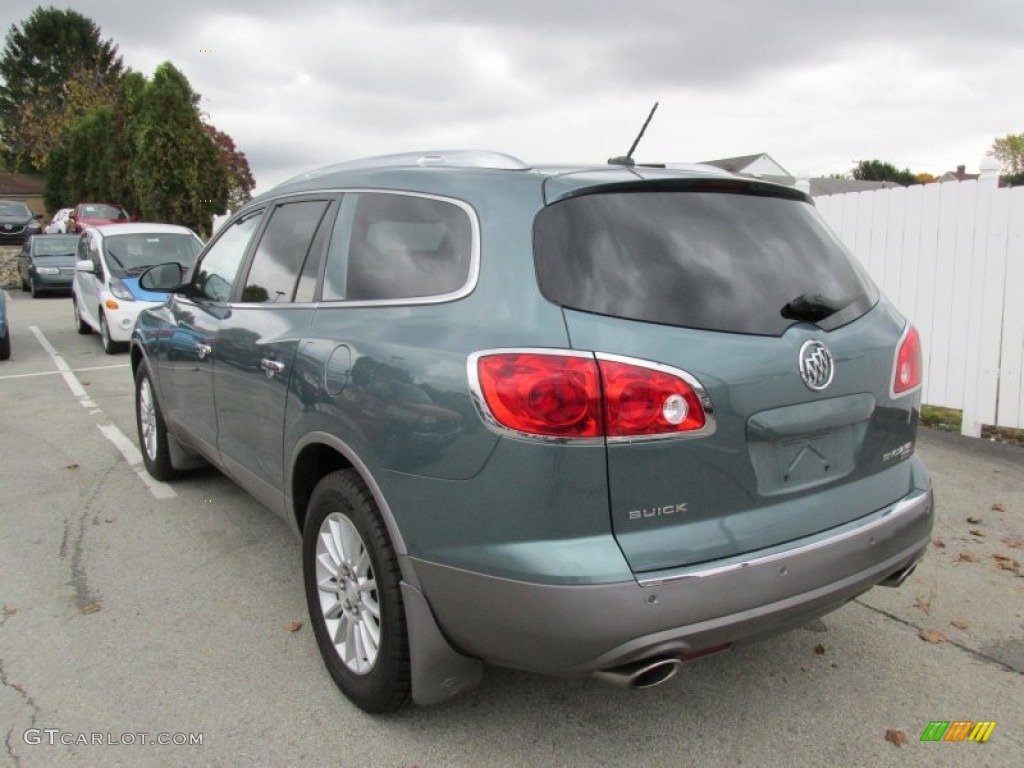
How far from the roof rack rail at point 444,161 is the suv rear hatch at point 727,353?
37 centimetres

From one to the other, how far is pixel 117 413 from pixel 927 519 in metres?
7.29

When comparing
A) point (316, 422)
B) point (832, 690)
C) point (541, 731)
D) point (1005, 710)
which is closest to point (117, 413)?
point (316, 422)

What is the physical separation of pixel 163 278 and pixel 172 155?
2422 cm

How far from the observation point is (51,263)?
19.6 meters

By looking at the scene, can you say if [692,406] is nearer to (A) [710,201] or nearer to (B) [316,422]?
(A) [710,201]

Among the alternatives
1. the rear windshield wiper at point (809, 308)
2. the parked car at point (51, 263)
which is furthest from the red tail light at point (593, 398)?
the parked car at point (51, 263)

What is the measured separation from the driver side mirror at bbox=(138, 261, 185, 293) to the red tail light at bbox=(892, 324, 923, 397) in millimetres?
3900

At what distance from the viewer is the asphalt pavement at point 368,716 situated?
2752 millimetres

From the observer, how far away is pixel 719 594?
7.43ft

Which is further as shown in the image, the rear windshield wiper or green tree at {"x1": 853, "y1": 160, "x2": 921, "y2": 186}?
green tree at {"x1": 853, "y1": 160, "x2": 921, "y2": 186}

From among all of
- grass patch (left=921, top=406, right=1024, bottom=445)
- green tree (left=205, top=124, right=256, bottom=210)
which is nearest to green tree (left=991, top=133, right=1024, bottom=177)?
green tree (left=205, top=124, right=256, bottom=210)

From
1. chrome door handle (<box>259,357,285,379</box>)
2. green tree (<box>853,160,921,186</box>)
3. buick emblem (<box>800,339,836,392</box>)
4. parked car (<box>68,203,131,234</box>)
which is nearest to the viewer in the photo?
buick emblem (<box>800,339,836,392</box>)

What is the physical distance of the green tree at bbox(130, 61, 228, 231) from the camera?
26.3 meters

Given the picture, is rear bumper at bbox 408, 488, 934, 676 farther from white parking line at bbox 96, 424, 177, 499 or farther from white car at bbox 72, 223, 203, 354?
white car at bbox 72, 223, 203, 354
